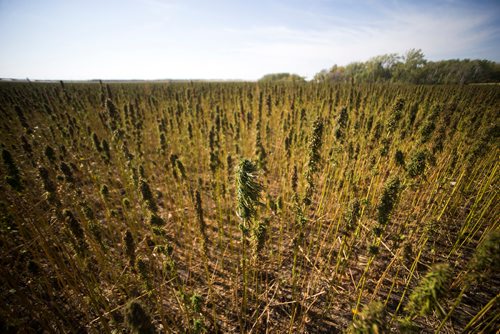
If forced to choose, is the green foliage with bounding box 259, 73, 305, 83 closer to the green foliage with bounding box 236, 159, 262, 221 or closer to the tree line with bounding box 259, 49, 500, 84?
the tree line with bounding box 259, 49, 500, 84

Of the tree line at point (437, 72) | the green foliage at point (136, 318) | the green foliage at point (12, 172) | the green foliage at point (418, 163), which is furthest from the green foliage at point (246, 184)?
the tree line at point (437, 72)

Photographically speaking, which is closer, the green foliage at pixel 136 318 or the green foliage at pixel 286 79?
the green foliage at pixel 136 318

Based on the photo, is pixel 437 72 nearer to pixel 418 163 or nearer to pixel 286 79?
pixel 286 79

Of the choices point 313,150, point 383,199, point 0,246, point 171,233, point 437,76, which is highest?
point 437,76

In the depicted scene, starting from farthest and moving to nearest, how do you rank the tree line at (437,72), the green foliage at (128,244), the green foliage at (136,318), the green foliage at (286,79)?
the green foliage at (286,79), the tree line at (437,72), the green foliage at (128,244), the green foliage at (136,318)

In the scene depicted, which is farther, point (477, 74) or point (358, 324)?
point (477, 74)

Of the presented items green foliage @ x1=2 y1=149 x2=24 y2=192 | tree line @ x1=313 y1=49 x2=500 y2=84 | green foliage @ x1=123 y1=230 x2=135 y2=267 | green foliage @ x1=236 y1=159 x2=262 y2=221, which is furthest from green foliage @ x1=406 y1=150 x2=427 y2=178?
tree line @ x1=313 y1=49 x2=500 y2=84

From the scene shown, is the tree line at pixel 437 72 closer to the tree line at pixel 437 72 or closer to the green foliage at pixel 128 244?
the tree line at pixel 437 72

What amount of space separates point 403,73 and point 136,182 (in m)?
87.3

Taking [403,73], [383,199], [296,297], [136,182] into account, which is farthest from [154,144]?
[403,73]

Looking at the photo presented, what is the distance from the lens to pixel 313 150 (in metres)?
4.58

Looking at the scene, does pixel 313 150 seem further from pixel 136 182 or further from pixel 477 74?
pixel 477 74

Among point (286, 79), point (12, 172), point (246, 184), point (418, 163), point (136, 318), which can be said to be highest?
point (286, 79)

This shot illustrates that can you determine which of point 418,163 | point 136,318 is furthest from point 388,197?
point 136,318
